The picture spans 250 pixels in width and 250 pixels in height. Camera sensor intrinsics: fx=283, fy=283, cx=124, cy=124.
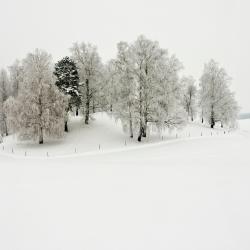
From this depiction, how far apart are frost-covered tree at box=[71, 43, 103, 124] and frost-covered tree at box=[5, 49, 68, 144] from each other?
16.6 ft

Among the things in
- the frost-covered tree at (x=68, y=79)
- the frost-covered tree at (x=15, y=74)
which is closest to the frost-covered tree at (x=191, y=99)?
the frost-covered tree at (x=68, y=79)

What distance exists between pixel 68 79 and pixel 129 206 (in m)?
31.6

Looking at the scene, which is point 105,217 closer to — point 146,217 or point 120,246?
point 146,217

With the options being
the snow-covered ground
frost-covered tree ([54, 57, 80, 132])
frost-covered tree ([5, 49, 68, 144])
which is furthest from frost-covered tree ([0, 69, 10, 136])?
the snow-covered ground

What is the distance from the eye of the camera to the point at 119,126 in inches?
1710

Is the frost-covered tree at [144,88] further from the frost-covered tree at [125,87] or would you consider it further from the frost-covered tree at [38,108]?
the frost-covered tree at [38,108]

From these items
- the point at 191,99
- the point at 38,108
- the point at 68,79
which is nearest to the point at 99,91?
the point at 68,79

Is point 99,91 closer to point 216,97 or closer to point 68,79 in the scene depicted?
point 68,79

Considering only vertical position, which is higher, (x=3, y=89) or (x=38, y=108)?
(x=3, y=89)

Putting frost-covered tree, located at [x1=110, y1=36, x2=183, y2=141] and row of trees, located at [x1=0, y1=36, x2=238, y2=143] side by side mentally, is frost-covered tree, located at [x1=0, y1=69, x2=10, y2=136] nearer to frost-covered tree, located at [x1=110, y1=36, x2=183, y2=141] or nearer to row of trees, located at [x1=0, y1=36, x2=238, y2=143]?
row of trees, located at [x1=0, y1=36, x2=238, y2=143]

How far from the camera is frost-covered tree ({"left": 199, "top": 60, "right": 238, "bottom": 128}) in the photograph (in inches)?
A: 2092

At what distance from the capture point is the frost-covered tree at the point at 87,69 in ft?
138

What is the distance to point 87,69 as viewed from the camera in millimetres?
42031

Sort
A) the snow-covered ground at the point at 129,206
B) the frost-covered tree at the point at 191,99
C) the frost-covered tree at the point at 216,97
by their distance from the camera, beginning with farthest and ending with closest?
the frost-covered tree at the point at 191,99
the frost-covered tree at the point at 216,97
the snow-covered ground at the point at 129,206
